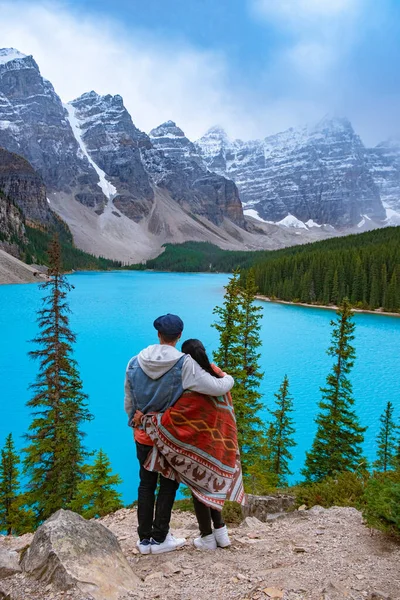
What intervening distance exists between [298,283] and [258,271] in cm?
1473

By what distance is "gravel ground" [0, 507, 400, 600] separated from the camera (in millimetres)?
3662

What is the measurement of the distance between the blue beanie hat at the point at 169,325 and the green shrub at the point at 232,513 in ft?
12.3

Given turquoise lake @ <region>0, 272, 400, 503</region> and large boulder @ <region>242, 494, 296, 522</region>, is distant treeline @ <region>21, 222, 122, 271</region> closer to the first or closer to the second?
turquoise lake @ <region>0, 272, 400, 503</region>

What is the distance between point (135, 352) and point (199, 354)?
30150mm

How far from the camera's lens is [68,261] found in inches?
6186

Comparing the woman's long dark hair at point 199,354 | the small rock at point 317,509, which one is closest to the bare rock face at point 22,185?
the small rock at point 317,509

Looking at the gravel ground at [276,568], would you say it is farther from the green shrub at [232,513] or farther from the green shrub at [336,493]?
the green shrub at [336,493]

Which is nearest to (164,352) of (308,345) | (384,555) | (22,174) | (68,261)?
(384,555)

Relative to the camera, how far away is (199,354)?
4.38 metres

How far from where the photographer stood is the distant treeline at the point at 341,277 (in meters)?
72.0

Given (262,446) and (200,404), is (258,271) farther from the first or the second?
(200,404)

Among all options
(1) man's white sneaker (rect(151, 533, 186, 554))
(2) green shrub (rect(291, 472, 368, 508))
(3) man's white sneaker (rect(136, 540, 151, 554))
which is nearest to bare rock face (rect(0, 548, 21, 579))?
(3) man's white sneaker (rect(136, 540, 151, 554))

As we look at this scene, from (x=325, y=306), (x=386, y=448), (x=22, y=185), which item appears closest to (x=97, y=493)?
(x=386, y=448)

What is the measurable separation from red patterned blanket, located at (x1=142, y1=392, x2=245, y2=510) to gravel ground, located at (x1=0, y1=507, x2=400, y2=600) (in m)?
0.66
